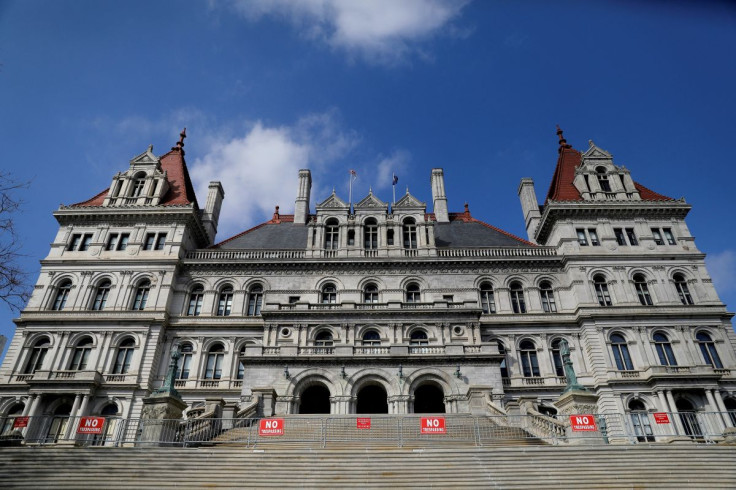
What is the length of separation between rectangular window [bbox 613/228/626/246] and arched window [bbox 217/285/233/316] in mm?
28048

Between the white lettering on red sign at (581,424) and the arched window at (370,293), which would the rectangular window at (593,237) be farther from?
the white lettering on red sign at (581,424)

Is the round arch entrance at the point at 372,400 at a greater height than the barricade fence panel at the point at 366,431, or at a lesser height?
greater

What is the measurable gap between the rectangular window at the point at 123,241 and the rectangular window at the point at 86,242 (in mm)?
2095

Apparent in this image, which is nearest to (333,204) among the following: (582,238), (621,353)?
(582,238)

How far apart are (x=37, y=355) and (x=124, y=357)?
5.48m

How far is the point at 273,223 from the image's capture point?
4391 centimetres

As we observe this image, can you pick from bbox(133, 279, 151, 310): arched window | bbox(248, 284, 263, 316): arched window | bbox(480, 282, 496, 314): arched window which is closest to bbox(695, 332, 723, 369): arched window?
bbox(480, 282, 496, 314): arched window

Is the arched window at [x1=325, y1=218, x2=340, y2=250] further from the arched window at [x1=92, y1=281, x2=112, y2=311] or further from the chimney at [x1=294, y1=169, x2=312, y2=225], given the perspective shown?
the arched window at [x1=92, y1=281, x2=112, y2=311]

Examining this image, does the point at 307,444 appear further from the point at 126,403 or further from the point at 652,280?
the point at 652,280

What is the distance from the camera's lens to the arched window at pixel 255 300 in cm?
3500

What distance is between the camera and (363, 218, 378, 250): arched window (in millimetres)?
38156

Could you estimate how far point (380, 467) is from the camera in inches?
605

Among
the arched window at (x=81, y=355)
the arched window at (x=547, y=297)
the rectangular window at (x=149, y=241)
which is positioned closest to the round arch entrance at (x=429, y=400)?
the arched window at (x=547, y=297)

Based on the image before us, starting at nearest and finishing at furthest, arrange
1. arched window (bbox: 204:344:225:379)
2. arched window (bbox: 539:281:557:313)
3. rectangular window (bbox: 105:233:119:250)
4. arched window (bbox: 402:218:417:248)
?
1. arched window (bbox: 204:344:225:379)
2. arched window (bbox: 539:281:557:313)
3. rectangular window (bbox: 105:233:119:250)
4. arched window (bbox: 402:218:417:248)
